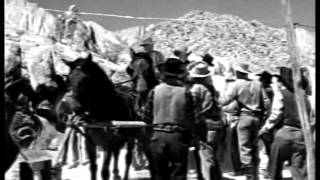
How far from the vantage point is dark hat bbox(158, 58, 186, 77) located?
26.1ft

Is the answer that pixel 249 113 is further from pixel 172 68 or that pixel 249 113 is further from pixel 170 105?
pixel 170 105

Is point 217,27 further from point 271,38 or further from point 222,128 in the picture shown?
point 222,128

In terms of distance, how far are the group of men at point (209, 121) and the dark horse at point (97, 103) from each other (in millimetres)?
955

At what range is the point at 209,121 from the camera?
9883 mm

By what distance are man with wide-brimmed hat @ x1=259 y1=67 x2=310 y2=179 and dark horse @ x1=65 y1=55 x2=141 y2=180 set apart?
2197 mm

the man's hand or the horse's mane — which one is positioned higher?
the horse's mane

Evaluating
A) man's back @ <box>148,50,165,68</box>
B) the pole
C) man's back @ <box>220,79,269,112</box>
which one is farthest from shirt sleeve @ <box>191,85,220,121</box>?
the pole

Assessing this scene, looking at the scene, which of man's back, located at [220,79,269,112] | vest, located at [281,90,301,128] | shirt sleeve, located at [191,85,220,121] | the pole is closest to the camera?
the pole

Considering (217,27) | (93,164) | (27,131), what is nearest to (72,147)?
(93,164)

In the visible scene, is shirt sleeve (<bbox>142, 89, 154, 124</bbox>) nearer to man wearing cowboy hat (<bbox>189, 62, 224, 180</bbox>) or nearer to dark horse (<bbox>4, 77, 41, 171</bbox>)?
dark horse (<bbox>4, 77, 41, 171</bbox>)

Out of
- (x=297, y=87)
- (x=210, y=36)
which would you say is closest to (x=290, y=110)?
(x=297, y=87)

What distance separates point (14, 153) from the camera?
7180 mm

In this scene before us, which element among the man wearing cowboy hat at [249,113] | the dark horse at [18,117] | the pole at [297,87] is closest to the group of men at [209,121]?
A: the man wearing cowboy hat at [249,113]

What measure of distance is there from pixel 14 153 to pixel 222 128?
12.7 ft
